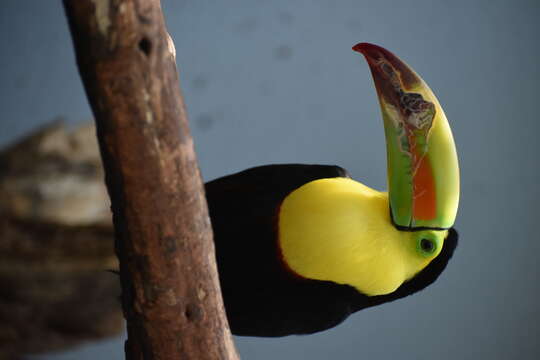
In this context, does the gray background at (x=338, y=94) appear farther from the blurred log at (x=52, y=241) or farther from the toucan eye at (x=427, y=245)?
the toucan eye at (x=427, y=245)

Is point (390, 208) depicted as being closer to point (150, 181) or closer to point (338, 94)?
point (150, 181)

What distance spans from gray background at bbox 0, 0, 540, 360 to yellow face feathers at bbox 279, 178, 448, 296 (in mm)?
909

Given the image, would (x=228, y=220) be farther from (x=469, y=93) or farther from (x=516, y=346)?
(x=516, y=346)

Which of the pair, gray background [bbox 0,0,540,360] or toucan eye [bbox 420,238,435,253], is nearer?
toucan eye [bbox 420,238,435,253]

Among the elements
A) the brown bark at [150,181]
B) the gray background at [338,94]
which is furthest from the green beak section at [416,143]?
the gray background at [338,94]

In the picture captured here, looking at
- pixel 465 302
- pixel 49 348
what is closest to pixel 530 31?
pixel 465 302

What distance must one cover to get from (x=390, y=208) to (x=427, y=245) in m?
0.08

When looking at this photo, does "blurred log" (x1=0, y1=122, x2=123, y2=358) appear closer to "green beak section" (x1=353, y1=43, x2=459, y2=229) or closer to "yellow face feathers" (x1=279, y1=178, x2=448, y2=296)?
"yellow face feathers" (x1=279, y1=178, x2=448, y2=296)

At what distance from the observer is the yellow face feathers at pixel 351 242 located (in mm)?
983

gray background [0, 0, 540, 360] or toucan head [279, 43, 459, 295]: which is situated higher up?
gray background [0, 0, 540, 360]

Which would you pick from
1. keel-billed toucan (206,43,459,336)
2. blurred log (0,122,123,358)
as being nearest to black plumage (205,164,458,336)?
keel-billed toucan (206,43,459,336)

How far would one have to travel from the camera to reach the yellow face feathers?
3.23 feet

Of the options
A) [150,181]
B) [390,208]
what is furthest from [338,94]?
[150,181]

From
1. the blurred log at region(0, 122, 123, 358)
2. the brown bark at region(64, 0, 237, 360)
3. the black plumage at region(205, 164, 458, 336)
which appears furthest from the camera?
the blurred log at region(0, 122, 123, 358)
